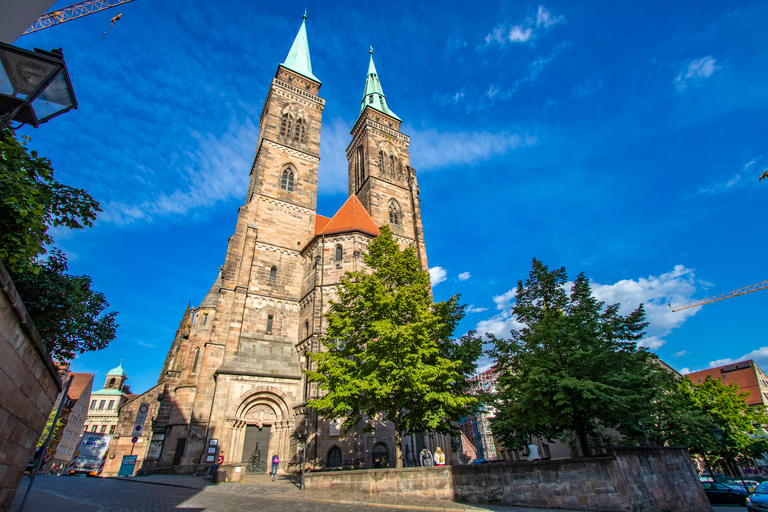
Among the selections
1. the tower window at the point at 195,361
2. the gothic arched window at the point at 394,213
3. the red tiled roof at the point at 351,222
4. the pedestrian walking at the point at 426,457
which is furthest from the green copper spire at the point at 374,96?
the pedestrian walking at the point at 426,457

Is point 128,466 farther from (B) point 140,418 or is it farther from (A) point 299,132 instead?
(A) point 299,132

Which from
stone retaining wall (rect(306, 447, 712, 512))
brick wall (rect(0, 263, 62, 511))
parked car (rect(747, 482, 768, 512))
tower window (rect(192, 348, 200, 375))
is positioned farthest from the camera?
tower window (rect(192, 348, 200, 375))

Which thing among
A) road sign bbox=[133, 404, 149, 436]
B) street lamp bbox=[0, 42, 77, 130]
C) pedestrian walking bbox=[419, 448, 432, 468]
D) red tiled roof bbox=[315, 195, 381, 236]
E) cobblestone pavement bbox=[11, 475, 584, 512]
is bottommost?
cobblestone pavement bbox=[11, 475, 584, 512]

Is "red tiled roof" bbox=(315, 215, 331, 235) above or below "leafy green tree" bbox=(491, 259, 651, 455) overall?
above

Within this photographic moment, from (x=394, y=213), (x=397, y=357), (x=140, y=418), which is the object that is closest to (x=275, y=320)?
(x=140, y=418)

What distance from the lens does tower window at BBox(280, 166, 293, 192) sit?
2944 cm

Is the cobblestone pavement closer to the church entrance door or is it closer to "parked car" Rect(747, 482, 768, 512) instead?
"parked car" Rect(747, 482, 768, 512)

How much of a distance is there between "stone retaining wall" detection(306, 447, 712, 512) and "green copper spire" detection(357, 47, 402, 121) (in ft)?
125

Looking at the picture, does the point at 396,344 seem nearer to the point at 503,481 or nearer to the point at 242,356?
the point at 503,481

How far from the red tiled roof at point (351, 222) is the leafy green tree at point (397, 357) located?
9542 mm

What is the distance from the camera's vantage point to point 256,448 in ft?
65.8

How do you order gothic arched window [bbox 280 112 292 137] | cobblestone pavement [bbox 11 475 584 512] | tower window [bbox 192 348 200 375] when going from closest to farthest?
1. cobblestone pavement [bbox 11 475 584 512]
2. tower window [bbox 192 348 200 375]
3. gothic arched window [bbox 280 112 292 137]

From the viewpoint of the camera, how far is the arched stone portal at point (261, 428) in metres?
19.5

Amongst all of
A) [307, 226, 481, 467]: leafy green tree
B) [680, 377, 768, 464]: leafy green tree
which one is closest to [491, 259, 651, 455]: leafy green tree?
[307, 226, 481, 467]: leafy green tree
